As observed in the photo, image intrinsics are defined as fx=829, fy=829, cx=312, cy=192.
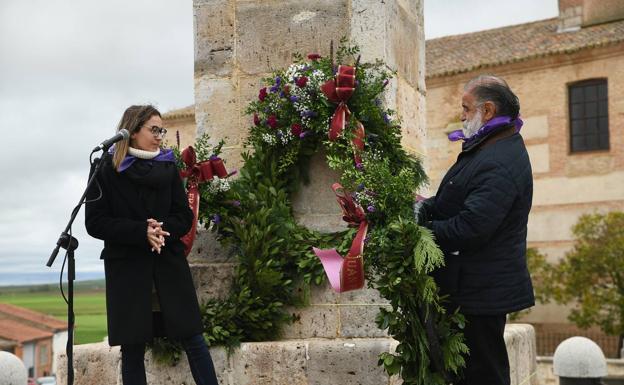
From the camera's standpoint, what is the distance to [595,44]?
2116 centimetres

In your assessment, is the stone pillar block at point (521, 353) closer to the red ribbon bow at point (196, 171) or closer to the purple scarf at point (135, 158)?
the red ribbon bow at point (196, 171)

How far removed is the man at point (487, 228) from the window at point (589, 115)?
1953cm

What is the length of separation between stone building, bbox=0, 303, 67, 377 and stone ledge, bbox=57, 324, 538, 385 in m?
20.1

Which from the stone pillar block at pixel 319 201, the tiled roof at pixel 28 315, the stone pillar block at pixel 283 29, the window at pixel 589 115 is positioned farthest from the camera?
the tiled roof at pixel 28 315

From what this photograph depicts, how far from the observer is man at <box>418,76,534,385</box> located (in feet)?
10.4

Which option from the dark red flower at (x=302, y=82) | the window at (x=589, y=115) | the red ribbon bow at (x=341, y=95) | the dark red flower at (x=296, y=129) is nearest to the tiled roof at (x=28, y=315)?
the window at (x=589, y=115)

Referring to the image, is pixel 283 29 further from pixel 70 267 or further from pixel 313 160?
pixel 70 267

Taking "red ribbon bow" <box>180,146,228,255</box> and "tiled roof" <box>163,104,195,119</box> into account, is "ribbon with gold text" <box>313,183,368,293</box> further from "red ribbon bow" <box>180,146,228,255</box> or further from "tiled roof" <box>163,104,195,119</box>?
"tiled roof" <box>163,104,195,119</box>

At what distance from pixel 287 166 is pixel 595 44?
712 inches

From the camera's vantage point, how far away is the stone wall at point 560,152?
21.3 m

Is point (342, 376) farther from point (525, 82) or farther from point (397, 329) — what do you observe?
point (525, 82)

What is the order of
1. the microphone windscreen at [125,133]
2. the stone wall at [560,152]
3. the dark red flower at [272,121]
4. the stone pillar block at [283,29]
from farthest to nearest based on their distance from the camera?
the stone wall at [560,152] → the stone pillar block at [283,29] → the dark red flower at [272,121] → the microphone windscreen at [125,133]

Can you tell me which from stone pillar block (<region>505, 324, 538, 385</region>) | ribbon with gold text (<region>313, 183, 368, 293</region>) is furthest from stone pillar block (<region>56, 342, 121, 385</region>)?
stone pillar block (<region>505, 324, 538, 385</region>)

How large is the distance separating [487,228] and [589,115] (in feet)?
65.8
